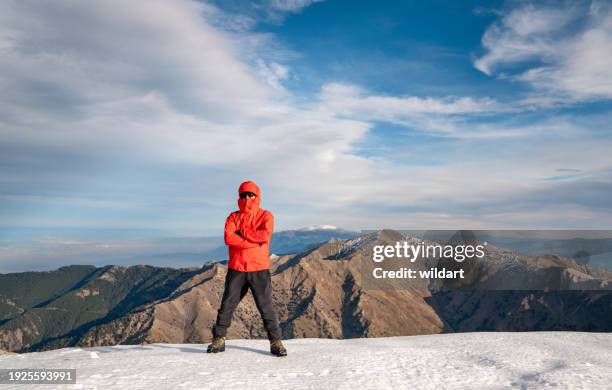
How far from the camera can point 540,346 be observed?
12.6 metres

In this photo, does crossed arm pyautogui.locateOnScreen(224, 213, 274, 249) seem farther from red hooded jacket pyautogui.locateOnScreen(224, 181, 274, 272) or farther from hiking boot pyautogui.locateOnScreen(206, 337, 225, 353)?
hiking boot pyautogui.locateOnScreen(206, 337, 225, 353)

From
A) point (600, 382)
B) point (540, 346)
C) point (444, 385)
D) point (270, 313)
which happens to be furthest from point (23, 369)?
point (540, 346)

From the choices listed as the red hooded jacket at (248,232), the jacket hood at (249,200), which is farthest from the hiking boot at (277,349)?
the jacket hood at (249,200)

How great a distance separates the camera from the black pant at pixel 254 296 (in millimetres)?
11273

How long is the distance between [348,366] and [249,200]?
4.70 m

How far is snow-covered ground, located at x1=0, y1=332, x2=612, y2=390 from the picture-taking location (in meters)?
8.52

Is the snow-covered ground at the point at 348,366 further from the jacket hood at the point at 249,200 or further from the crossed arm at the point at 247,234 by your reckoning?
the jacket hood at the point at 249,200

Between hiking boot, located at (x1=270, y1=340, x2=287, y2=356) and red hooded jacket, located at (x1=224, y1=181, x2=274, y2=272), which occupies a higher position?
red hooded jacket, located at (x1=224, y1=181, x2=274, y2=272)

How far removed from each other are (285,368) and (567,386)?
5.64 m

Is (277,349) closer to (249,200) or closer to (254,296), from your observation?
(254,296)

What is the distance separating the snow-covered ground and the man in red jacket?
2.46ft

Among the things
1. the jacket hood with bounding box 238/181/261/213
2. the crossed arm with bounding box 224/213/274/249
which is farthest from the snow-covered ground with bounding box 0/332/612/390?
the jacket hood with bounding box 238/181/261/213

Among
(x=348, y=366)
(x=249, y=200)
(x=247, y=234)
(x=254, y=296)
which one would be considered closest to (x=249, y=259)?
(x=247, y=234)

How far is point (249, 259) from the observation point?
11.2 m
